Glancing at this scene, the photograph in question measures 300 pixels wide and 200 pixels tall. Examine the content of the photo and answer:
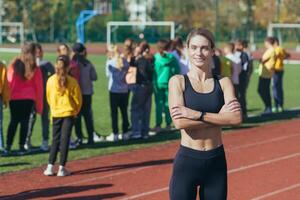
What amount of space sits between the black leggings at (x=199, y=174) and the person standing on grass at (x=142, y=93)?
7.67 meters

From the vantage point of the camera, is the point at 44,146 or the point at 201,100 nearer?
the point at 201,100

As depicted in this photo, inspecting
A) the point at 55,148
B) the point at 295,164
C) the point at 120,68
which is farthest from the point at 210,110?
the point at 120,68

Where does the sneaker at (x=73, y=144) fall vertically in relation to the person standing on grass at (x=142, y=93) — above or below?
below

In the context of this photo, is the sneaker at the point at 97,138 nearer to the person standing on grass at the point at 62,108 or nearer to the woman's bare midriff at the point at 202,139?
the person standing on grass at the point at 62,108

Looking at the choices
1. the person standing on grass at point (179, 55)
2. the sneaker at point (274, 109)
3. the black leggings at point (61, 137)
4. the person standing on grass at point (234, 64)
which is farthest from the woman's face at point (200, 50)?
the sneaker at point (274, 109)

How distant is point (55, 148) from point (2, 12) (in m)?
53.8

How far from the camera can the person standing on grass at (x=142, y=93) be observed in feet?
41.3

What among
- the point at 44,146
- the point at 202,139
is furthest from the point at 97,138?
the point at 202,139

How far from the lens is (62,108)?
31.1ft

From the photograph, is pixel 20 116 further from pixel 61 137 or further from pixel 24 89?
pixel 61 137

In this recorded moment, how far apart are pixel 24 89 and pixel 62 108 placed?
1617mm

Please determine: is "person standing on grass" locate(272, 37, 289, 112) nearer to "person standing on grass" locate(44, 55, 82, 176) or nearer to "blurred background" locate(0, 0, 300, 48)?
"person standing on grass" locate(44, 55, 82, 176)

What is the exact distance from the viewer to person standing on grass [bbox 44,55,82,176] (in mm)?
9391

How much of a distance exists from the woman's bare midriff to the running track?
3356 mm
